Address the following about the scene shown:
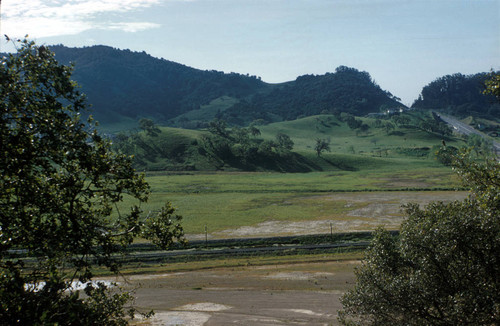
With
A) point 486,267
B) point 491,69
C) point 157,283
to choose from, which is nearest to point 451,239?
point 486,267

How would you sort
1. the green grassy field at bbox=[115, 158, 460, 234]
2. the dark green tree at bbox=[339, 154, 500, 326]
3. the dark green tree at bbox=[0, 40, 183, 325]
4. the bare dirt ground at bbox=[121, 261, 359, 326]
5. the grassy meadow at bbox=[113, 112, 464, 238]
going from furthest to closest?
the green grassy field at bbox=[115, 158, 460, 234]
the grassy meadow at bbox=[113, 112, 464, 238]
the bare dirt ground at bbox=[121, 261, 359, 326]
the dark green tree at bbox=[339, 154, 500, 326]
the dark green tree at bbox=[0, 40, 183, 325]

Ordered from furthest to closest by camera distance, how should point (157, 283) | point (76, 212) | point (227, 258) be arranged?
point (227, 258) → point (157, 283) → point (76, 212)

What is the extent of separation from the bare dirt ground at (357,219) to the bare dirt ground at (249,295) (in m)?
20.7

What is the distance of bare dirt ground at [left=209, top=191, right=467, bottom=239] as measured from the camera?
87.1 metres

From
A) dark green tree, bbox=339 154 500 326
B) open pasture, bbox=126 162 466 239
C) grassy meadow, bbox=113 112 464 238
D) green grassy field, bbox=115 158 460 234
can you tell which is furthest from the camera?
green grassy field, bbox=115 158 460 234

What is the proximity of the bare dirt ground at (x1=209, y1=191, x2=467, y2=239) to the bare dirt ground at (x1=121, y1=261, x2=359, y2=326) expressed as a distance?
20.7 metres

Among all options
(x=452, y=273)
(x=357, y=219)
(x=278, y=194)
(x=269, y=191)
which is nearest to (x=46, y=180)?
(x=452, y=273)

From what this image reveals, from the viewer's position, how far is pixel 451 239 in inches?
737

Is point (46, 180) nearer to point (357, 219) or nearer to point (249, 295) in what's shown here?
point (249, 295)

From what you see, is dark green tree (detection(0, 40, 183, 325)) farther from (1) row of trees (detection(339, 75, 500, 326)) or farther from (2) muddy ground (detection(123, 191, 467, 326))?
(2) muddy ground (detection(123, 191, 467, 326))

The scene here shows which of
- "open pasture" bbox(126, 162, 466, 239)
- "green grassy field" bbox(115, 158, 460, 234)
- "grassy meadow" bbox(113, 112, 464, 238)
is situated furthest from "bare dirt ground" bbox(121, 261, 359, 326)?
"green grassy field" bbox(115, 158, 460, 234)

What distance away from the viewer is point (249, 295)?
5128 cm

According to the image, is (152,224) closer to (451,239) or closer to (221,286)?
(451,239)

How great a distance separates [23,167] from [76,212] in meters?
2.92
